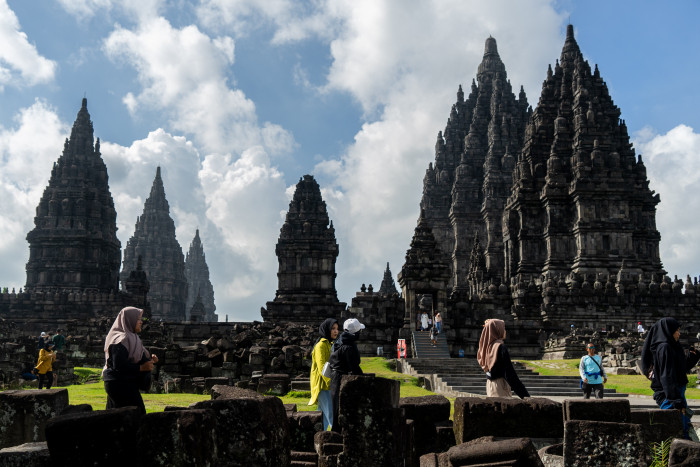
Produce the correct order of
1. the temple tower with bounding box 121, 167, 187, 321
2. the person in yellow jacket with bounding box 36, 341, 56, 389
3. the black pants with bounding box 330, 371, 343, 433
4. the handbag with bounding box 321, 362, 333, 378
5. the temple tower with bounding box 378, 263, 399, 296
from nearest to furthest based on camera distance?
the black pants with bounding box 330, 371, 343, 433
the handbag with bounding box 321, 362, 333, 378
the person in yellow jacket with bounding box 36, 341, 56, 389
the temple tower with bounding box 378, 263, 399, 296
the temple tower with bounding box 121, 167, 187, 321

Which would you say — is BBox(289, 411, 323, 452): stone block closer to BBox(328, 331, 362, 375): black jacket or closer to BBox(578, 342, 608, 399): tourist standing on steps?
BBox(328, 331, 362, 375): black jacket

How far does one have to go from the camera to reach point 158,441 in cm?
539

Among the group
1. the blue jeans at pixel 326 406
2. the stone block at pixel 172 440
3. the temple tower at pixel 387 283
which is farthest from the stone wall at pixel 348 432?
the temple tower at pixel 387 283

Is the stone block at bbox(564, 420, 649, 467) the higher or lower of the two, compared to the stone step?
higher

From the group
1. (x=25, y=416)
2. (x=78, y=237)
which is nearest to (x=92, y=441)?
(x=25, y=416)

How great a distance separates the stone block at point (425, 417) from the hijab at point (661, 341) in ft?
7.80

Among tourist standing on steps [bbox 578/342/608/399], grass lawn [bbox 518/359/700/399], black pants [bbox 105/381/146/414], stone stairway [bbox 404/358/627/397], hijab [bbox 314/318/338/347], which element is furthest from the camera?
grass lawn [bbox 518/359/700/399]

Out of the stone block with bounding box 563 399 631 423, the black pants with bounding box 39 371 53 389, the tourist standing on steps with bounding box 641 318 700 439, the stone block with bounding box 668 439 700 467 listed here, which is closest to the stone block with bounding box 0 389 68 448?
the stone block with bounding box 563 399 631 423

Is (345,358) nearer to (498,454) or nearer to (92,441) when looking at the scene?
(498,454)

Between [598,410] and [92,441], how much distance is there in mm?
4749

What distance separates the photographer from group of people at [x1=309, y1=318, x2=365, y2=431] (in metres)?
8.25

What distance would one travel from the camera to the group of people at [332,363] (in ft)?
27.1

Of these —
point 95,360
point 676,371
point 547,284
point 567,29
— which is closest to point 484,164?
point 567,29

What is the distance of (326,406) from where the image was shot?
Answer: 8586 mm
